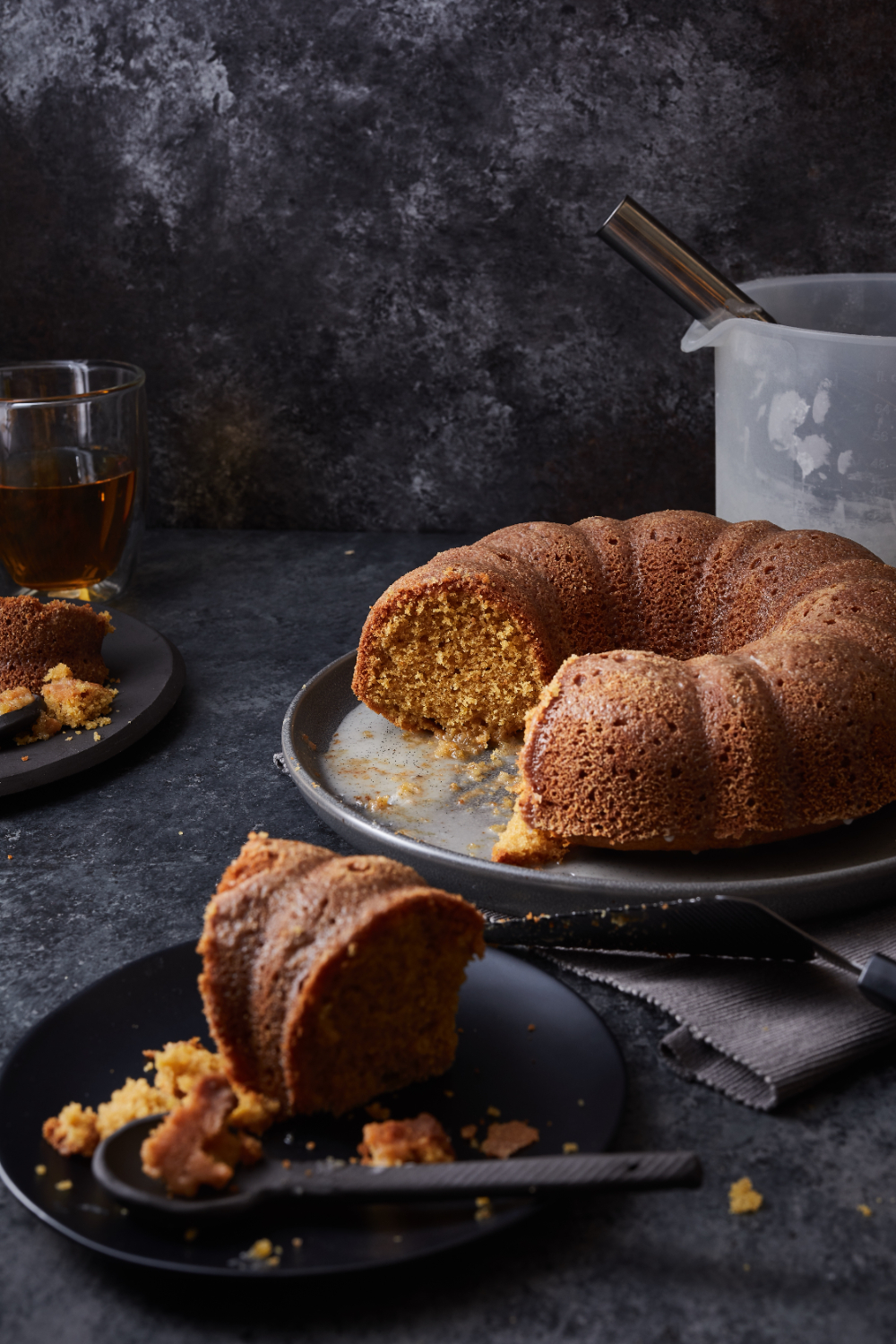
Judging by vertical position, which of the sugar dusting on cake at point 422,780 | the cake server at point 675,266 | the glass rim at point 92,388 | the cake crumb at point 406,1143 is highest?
the cake server at point 675,266

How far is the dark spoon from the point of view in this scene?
1644 millimetres

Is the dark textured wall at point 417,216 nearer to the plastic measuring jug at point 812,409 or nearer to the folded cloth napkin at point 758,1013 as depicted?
the plastic measuring jug at point 812,409

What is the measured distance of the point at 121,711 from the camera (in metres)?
1.77

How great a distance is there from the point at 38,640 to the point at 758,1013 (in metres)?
1.20

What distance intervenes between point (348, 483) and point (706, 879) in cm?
166

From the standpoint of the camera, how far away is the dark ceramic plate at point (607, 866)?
1.21m

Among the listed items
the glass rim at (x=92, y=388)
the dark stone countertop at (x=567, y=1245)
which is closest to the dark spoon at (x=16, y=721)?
the dark stone countertop at (x=567, y=1245)

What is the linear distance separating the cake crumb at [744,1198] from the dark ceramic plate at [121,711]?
1049 mm

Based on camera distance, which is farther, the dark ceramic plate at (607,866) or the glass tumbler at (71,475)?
the glass tumbler at (71,475)

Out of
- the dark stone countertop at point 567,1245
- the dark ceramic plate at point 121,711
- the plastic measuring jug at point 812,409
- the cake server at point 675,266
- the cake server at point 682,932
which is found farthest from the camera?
the cake server at point 675,266

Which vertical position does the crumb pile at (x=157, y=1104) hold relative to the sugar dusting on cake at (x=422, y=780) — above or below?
below

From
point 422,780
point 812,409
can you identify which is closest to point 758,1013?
point 422,780

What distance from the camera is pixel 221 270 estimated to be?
8.46 ft

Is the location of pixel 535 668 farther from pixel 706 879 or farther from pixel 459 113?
pixel 459 113
